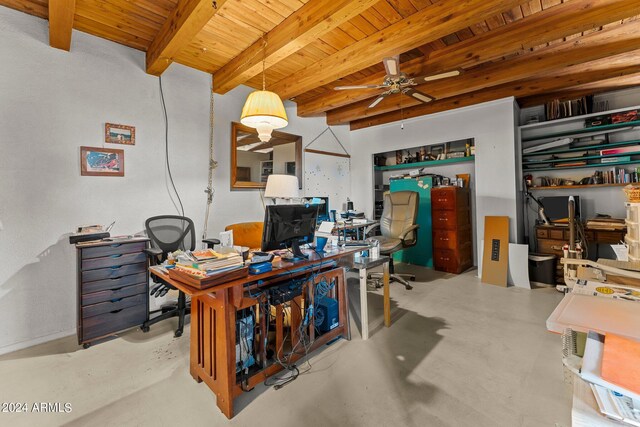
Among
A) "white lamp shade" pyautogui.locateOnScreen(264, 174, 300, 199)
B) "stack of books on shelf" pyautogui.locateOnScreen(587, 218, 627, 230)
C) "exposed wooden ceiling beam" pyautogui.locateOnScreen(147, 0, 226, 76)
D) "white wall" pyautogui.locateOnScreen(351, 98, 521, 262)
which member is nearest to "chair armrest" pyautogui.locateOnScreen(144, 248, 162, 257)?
"white lamp shade" pyautogui.locateOnScreen(264, 174, 300, 199)

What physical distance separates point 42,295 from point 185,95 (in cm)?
245

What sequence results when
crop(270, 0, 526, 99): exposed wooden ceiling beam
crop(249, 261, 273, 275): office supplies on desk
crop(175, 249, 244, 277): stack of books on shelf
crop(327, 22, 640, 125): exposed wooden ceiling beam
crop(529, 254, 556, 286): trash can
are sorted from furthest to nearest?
crop(529, 254, 556, 286): trash can, crop(327, 22, 640, 125): exposed wooden ceiling beam, crop(270, 0, 526, 99): exposed wooden ceiling beam, crop(249, 261, 273, 275): office supplies on desk, crop(175, 249, 244, 277): stack of books on shelf

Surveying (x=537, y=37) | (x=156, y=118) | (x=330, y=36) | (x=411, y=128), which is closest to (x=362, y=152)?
(x=411, y=128)

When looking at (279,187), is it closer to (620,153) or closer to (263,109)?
(263,109)

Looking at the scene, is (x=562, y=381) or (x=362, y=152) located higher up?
(x=362, y=152)

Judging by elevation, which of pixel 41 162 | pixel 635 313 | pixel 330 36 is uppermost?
pixel 330 36

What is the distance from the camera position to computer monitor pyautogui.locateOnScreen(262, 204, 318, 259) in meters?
1.76

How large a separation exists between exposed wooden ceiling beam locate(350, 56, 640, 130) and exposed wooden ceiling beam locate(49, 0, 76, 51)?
3.65m

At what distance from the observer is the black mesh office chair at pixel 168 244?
97.1 inches

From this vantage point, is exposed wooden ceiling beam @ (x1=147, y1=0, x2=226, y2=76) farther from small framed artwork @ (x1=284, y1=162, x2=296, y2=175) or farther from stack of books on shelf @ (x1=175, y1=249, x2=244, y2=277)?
small framed artwork @ (x1=284, y1=162, x2=296, y2=175)

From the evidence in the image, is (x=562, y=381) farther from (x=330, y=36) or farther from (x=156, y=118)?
(x=156, y=118)

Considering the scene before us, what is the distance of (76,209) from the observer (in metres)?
2.52

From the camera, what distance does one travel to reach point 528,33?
245 cm

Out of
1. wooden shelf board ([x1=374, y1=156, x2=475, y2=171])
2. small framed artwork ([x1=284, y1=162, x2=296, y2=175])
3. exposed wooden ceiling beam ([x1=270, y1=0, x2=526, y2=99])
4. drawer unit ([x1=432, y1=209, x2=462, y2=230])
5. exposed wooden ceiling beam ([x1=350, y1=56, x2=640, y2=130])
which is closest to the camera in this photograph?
exposed wooden ceiling beam ([x1=270, y1=0, x2=526, y2=99])
